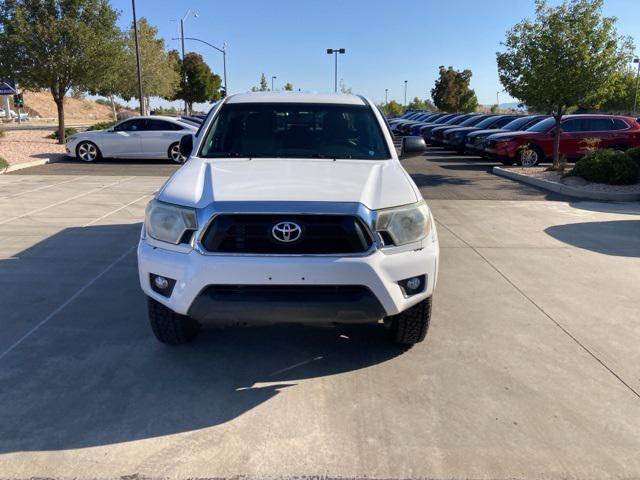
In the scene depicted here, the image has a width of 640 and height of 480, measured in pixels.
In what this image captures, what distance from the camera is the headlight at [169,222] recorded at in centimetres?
347

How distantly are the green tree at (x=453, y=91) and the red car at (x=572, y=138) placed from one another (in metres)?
41.7

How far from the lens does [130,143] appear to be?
1722 centimetres

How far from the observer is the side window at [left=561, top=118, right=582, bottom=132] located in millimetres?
16297

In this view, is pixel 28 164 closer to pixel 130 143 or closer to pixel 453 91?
pixel 130 143

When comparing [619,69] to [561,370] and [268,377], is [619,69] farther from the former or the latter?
[268,377]

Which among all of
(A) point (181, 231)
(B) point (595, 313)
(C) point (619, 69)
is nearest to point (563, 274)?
(B) point (595, 313)

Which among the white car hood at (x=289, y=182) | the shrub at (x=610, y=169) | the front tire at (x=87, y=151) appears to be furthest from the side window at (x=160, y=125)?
the white car hood at (x=289, y=182)

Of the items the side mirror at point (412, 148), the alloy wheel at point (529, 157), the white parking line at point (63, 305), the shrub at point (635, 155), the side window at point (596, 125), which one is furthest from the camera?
the side window at point (596, 125)

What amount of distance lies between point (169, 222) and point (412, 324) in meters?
1.77

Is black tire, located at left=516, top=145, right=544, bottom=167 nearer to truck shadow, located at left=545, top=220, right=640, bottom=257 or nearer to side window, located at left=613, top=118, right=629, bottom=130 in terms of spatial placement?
side window, located at left=613, top=118, right=629, bottom=130

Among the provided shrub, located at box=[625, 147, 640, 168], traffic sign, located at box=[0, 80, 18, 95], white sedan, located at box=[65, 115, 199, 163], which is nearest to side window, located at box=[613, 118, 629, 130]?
shrub, located at box=[625, 147, 640, 168]

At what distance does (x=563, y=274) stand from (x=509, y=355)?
7.68ft

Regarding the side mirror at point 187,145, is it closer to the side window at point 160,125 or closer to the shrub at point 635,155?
the shrub at point 635,155

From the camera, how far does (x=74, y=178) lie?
43.7ft
